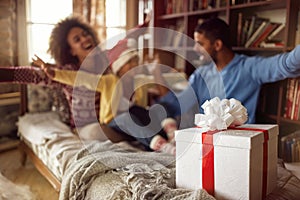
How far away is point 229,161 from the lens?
0.78 m

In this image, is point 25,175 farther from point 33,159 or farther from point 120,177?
point 120,177

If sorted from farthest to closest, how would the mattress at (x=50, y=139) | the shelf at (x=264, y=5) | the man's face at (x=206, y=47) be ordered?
the man's face at (x=206, y=47), the shelf at (x=264, y=5), the mattress at (x=50, y=139)

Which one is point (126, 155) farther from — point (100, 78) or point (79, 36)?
point (79, 36)

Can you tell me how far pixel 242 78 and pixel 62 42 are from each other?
3.13 feet

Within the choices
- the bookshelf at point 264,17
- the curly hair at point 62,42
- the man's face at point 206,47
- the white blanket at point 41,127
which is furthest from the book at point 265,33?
the white blanket at point 41,127

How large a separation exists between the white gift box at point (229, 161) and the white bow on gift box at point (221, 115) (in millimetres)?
26

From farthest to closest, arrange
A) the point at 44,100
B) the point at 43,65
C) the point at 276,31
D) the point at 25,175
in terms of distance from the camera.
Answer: the point at 44,100 < the point at 25,175 < the point at 276,31 < the point at 43,65

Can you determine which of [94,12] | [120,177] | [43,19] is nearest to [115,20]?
[94,12]

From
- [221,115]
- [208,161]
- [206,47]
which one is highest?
[206,47]

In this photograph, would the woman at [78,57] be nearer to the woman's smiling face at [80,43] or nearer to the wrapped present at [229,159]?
the woman's smiling face at [80,43]

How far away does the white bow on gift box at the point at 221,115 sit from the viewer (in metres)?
0.86

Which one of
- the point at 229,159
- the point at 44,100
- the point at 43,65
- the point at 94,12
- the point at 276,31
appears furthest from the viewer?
the point at 44,100

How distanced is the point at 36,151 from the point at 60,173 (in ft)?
1.37

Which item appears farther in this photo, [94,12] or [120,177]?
[94,12]
